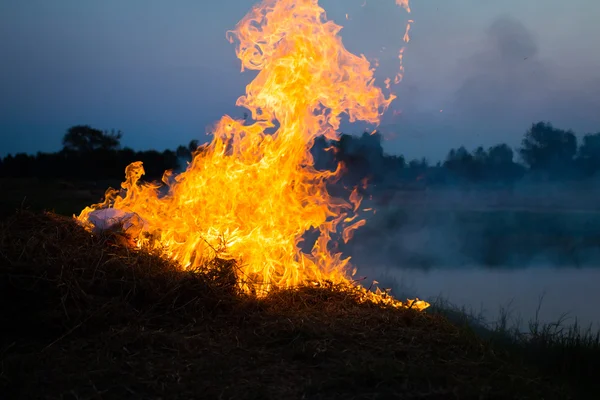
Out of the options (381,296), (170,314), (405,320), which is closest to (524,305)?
(381,296)

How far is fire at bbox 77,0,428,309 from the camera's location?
7543 millimetres

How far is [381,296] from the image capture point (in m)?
7.26

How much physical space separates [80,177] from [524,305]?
61.6 feet

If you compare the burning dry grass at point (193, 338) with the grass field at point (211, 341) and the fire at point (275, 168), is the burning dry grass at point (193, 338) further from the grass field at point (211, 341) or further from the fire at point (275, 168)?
the fire at point (275, 168)

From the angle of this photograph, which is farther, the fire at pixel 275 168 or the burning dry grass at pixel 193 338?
the fire at pixel 275 168

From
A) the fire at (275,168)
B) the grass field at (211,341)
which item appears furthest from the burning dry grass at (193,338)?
→ the fire at (275,168)

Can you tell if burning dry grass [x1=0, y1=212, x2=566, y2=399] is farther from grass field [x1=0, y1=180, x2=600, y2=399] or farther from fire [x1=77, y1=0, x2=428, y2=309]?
fire [x1=77, y1=0, x2=428, y2=309]

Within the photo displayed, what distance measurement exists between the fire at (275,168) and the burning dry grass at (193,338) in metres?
0.77

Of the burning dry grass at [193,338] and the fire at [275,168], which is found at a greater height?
the fire at [275,168]

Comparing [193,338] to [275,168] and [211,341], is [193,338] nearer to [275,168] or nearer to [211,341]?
[211,341]

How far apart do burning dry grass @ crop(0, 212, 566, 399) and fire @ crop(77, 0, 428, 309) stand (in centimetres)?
77

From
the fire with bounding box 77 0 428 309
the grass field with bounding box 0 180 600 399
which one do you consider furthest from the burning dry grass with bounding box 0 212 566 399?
the fire with bounding box 77 0 428 309

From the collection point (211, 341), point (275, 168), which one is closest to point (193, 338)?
point (211, 341)

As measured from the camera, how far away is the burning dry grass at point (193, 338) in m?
4.10
